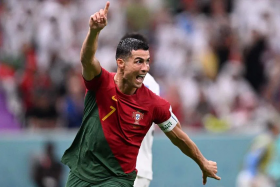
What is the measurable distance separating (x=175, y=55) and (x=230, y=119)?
2034 mm

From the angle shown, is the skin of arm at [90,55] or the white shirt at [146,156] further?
the white shirt at [146,156]

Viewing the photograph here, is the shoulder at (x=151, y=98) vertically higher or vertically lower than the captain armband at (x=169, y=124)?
higher

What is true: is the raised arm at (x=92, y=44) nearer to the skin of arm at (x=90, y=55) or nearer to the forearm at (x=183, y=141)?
the skin of arm at (x=90, y=55)

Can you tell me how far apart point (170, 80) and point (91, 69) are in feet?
24.9

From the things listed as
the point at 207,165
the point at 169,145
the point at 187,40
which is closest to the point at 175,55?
the point at 187,40

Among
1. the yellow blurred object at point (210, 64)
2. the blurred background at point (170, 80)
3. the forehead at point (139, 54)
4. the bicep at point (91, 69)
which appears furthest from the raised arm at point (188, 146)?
the yellow blurred object at point (210, 64)

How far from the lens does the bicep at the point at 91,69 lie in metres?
5.43

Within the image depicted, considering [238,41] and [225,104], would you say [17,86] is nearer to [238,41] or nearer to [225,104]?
[225,104]

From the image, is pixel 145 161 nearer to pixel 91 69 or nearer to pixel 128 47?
pixel 128 47

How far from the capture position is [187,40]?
14.0 metres

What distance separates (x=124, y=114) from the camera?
19.2 feet

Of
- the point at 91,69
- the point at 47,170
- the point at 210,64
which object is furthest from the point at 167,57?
the point at 91,69

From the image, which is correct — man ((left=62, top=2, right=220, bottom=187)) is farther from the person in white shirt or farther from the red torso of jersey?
the person in white shirt

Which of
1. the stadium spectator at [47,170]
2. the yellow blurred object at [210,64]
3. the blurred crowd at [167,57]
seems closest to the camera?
the stadium spectator at [47,170]
